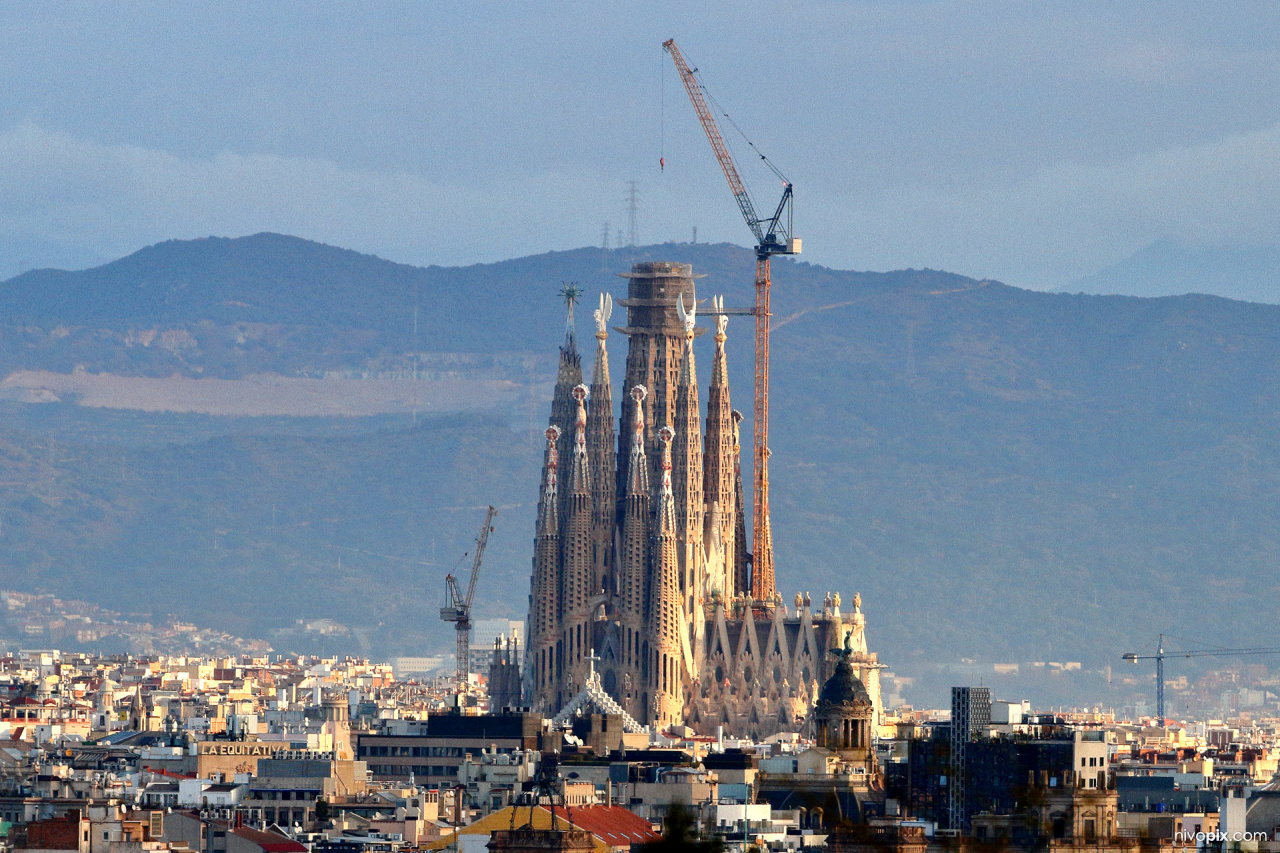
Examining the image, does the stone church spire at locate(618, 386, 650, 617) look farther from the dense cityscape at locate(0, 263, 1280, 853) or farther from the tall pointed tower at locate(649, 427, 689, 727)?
the dense cityscape at locate(0, 263, 1280, 853)

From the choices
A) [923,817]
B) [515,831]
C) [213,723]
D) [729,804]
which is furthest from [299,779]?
[213,723]

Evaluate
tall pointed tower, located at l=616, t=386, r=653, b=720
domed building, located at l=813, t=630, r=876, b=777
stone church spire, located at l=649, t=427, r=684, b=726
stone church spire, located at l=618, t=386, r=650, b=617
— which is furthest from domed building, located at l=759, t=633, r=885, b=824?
stone church spire, located at l=618, t=386, r=650, b=617

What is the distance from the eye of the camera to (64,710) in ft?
628

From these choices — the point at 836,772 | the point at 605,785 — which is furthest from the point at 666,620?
the point at 836,772

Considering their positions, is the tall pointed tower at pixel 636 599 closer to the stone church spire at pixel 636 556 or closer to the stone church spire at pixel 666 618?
the stone church spire at pixel 636 556

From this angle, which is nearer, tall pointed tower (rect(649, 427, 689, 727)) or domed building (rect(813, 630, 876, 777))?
domed building (rect(813, 630, 876, 777))

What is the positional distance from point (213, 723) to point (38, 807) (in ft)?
269

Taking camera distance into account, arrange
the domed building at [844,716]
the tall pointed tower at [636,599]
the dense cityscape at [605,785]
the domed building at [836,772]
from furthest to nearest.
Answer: the tall pointed tower at [636,599] → the domed building at [844,716] → the domed building at [836,772] → the dense cityscape at [605,785]

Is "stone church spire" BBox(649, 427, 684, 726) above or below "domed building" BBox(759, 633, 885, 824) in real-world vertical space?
above

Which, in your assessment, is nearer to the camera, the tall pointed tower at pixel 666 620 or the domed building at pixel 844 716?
the domed building at pixel 844 716

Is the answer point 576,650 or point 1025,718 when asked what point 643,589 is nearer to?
point 576,650

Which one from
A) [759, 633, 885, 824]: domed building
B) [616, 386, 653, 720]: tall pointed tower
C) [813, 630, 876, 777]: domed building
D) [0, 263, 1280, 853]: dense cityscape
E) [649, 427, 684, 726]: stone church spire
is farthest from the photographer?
[616, 386, 653, 720]: tall pointed tower

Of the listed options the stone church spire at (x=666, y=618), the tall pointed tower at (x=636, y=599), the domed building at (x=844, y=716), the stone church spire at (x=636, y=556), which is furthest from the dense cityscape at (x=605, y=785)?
the stone church spire at (x=636, y=556)

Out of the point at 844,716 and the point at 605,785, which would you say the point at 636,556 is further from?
the point at 844,716
